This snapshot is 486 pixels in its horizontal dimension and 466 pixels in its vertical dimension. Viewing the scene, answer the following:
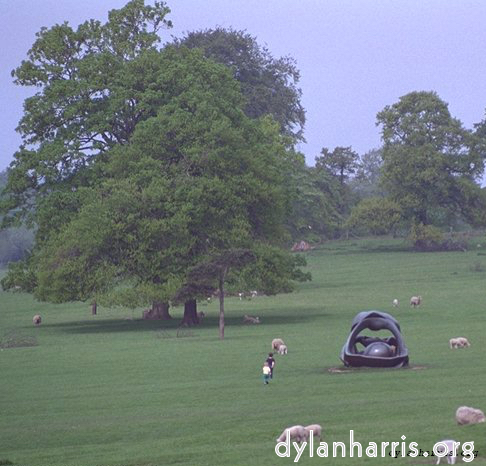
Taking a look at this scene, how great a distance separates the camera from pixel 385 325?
39.7 metres

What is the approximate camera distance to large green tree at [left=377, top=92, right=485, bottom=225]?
368 ft

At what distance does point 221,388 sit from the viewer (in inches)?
1458

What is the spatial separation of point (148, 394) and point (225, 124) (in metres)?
33.1

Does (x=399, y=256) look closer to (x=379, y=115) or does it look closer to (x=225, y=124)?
(x=379, y=115)

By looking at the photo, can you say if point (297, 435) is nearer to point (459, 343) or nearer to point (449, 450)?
point (449, 450)

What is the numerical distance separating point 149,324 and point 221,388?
3134 centimetres

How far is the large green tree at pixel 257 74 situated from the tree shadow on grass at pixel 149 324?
138ft

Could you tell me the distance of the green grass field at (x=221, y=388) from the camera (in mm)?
26406

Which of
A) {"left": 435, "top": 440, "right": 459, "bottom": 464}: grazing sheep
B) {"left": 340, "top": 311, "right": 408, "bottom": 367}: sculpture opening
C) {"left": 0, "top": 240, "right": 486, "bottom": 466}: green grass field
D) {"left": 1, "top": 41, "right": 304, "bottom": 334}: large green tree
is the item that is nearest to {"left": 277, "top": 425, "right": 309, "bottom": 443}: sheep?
{"left": 0, "top": 240, "right": 486, "bottom": 466}: green grass field

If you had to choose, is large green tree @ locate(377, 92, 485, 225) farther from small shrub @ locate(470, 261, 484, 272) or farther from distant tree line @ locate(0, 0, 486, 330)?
distant tree line @ locate(0, 0, 486, 330)

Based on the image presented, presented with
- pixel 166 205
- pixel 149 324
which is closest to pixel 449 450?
pixel 166 205

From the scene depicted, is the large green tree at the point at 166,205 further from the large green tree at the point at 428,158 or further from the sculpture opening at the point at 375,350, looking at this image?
the large green tree at the point at 428,158

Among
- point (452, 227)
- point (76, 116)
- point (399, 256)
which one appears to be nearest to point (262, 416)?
point (76, 116)

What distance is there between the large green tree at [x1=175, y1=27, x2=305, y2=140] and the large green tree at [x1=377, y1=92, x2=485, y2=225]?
857 centimetres
